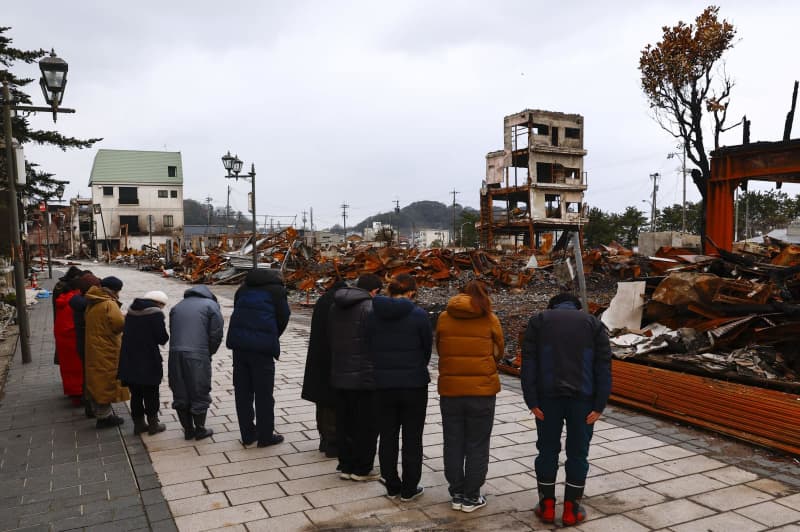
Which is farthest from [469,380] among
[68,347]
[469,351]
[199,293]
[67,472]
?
[68,347]

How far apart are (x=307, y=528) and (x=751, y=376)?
509cm

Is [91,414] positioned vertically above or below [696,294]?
below

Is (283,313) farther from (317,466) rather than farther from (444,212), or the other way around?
(444,212)

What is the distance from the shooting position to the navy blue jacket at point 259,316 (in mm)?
5270

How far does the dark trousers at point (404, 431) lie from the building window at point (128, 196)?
6857 cm

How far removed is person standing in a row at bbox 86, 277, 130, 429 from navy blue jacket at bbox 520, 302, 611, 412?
4.29 metres

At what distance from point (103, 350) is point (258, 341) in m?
1.93

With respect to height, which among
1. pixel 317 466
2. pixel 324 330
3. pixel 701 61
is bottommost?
pixel 317 466

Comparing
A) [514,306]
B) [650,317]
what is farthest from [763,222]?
[650,317]

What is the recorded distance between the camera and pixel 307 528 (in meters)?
3.93

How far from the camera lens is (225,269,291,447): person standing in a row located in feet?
17.3

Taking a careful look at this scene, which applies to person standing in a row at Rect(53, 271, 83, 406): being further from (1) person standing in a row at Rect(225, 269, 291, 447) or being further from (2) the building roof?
(2) the building roof

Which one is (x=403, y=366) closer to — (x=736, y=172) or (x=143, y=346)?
(x=143, y=346)

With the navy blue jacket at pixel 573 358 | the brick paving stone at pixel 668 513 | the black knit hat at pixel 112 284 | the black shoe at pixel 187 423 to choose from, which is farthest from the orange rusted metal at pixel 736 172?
the black knit hat at pixel 112 284
